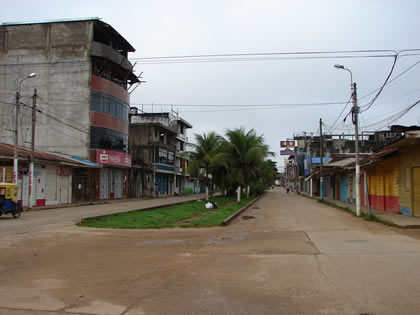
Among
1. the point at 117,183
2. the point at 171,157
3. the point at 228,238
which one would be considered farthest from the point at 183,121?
the point at 228,238

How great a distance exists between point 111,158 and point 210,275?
105 feet

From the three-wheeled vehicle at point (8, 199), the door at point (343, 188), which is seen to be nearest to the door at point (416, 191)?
the door at point (343, 188)

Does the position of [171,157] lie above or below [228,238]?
above

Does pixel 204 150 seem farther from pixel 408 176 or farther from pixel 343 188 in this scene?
pixel 408 176

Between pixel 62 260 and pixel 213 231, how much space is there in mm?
6549

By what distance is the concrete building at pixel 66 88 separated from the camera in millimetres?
35781

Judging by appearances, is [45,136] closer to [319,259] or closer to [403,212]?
[403,212]

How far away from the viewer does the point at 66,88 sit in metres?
36.1

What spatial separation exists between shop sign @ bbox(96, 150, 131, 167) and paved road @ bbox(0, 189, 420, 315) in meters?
24.1

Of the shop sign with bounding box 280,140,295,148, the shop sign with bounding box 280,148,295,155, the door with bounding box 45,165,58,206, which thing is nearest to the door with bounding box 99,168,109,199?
the door with bounding box 45,165,58,206

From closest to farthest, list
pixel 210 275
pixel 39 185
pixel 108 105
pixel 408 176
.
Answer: pixel 210 275 < pixel 408 176 < pixel 39 185 < pixel 108 105

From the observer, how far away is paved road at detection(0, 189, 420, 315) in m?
5.18

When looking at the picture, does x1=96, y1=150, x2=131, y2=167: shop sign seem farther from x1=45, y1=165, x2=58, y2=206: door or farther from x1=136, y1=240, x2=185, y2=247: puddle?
x1=136, y1=240, x2=185, y2=247: puddle

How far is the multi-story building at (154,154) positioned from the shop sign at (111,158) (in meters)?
4.85
